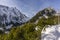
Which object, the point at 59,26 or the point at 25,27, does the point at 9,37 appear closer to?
the point at 25,27

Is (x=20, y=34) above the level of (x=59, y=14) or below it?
below

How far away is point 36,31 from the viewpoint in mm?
10523

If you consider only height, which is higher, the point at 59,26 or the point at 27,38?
the point at 59,26

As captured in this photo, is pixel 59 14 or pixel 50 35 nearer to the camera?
pixel 50 35

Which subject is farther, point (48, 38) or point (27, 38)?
point (27, 38)

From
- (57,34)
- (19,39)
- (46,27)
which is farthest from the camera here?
(19,39)

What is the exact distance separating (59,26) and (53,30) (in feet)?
1.40

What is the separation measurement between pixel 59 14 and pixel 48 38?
1844 millimetres

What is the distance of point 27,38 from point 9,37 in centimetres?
114

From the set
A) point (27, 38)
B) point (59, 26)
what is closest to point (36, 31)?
point (27, 38)

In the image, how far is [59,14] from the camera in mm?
11008

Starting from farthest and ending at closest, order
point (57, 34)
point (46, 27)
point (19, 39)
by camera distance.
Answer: point (19, 39)
point (46, 27)
point (57, 34)

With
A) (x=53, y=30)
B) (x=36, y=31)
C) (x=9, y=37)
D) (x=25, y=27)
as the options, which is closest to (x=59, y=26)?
(x=53, y=30)

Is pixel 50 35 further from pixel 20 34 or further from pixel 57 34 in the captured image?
pixel 20 34
